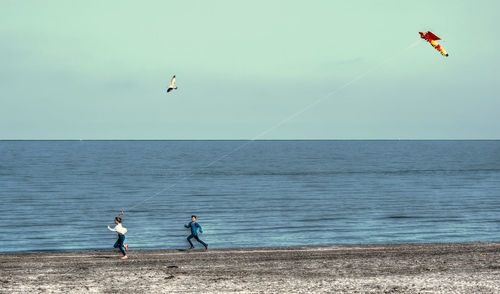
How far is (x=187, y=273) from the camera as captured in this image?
2186cm

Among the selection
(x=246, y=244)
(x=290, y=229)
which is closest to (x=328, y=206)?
(x=290, y=229)

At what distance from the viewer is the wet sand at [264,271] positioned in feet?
65.0

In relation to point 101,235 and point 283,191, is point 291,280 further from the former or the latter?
point 283,191

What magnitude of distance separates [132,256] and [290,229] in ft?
73.3

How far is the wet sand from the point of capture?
1980cm

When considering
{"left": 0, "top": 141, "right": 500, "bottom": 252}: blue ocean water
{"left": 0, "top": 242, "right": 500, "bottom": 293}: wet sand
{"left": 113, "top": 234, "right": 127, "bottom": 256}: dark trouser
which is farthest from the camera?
{"left": 0, "top": 141, "right": 500, "bottom": 252}: blue ocean water

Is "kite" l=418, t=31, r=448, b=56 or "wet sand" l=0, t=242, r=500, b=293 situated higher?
"kite" l=418, t=31, r=448, b=56

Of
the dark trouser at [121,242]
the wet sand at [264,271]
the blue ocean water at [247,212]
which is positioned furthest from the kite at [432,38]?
the blue ocean water at [247,212]

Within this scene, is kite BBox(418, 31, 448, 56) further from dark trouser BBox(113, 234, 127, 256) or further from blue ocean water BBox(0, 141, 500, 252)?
blue ocean water BBox(0, 141, 500, 252)

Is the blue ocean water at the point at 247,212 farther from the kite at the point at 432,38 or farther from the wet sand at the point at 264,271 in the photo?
the kite at the point at 432,38

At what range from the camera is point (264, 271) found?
72.9 ft

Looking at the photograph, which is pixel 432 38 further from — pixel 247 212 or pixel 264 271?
pixel 247 212

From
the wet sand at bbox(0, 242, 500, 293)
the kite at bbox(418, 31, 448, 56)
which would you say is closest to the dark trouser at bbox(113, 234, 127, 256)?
the wet sand at bbox(0, 242, 500, 293)

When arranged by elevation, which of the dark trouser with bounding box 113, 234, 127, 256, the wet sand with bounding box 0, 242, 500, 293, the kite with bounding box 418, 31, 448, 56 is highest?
the kite with bounding box 418, 31, 448, 56
